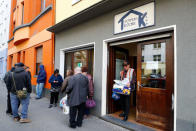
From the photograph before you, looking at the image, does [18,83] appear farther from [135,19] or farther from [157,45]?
[157,45]

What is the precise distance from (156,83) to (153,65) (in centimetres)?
49

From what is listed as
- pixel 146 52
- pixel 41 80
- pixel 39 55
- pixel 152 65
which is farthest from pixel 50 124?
pixel 39 55

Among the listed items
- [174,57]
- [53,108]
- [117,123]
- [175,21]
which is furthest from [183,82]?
[53,108]

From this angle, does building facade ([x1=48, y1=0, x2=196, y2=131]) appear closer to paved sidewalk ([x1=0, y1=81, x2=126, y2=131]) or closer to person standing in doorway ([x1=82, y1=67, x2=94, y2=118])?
person standing in doorway ([x1=82, y1=67, x2=94, y2=118])

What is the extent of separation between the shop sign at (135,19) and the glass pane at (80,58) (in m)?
1.96

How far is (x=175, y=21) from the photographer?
2941 millimetres

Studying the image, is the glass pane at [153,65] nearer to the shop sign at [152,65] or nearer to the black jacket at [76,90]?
the shop sign at [152,65]

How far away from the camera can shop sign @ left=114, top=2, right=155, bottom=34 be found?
133 inches

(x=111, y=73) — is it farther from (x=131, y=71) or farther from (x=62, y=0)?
(x=62, y=0)

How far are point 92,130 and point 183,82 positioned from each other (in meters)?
2.52

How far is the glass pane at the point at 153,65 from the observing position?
3.39m

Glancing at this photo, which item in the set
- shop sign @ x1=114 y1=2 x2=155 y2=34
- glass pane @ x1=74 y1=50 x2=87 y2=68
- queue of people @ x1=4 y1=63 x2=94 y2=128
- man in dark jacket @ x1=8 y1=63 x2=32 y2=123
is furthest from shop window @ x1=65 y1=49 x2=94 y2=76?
man in dark jacket @ x1=8 y1=63 x2=32 y2=123

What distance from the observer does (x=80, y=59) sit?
5.85 metres

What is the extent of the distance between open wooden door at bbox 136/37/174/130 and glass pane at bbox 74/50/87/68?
8.24ft
